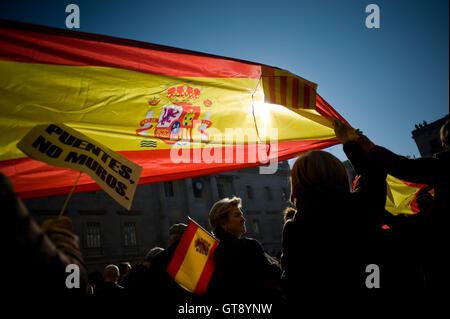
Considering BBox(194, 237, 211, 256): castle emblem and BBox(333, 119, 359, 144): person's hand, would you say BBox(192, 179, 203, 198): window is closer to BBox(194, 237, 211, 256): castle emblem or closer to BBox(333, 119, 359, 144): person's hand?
BBox(194, 237, 211, 256): castle emblem

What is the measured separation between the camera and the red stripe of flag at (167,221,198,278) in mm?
2724

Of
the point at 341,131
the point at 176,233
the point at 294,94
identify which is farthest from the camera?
the point at 176,233

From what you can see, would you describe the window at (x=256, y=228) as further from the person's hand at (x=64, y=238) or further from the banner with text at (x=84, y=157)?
the person's hand at (x=64, y=238)

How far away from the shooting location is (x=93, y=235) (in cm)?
2003

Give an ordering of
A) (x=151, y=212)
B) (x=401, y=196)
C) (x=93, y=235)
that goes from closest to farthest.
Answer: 1. (x=401, y=196)
2. (x=93, y=235)
3. (x=151, y=212)

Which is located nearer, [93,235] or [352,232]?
[352,232]

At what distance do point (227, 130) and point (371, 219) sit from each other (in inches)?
82.2

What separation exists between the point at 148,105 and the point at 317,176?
6.41 ft

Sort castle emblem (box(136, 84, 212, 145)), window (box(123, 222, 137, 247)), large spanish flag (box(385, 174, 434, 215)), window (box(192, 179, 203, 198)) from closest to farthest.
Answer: castle emblem (box(136, 84, 212, 145)), large spanish flag (box(385, 174, 434, 215)), window (box(123, 222, 137, 247)), window (box(192, 179, 203, 198))

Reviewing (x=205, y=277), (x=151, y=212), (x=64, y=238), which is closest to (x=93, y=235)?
(x=151, y=212)

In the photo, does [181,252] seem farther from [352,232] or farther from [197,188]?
[197,188]

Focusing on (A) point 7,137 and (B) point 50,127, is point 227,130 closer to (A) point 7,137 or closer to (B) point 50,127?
(B) point 50,127

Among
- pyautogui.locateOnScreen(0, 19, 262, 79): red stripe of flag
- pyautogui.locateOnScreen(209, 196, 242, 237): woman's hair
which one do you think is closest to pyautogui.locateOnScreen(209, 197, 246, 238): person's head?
pyautogui.locateOnScreen(209, 196, 242, 237): woman's hair

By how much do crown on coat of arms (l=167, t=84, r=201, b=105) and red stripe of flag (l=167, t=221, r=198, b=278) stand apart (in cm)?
126
